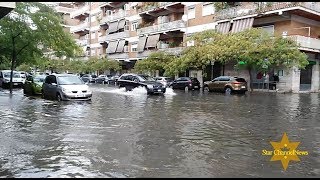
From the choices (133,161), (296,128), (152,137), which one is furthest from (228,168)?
(296,128)

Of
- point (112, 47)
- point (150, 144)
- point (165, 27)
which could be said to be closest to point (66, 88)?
point (150, 144)

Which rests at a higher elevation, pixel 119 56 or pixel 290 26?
pixel 290 26

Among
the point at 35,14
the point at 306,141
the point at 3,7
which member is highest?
the point at 35,14

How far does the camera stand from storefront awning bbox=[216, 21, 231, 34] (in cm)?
3556

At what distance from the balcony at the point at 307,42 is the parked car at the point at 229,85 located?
5.56 m

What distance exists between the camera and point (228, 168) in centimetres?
610

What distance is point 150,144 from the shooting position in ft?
26.4

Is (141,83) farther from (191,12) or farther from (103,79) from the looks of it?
(103,79)

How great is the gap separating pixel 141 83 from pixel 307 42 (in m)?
15.0

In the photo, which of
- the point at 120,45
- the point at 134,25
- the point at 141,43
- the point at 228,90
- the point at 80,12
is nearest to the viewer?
the point at 228,90

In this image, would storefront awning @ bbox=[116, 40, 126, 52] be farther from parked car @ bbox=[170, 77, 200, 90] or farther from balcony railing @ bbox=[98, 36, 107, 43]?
parked car @ bbox=[170, 77, 200, 90]

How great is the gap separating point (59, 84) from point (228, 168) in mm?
15054

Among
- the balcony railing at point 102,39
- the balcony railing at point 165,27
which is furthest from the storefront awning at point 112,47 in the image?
the balcony railing at point 165,27

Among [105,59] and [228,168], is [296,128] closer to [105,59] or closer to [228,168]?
[228,168]
